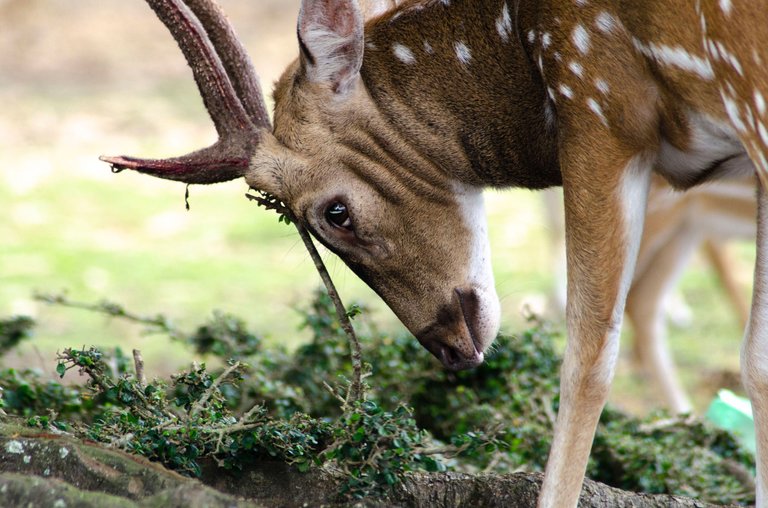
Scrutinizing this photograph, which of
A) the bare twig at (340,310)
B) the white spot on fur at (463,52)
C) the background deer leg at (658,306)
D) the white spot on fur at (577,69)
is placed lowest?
the bare twig at (340,310)

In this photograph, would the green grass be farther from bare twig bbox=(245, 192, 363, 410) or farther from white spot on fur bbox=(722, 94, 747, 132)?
white spot on fur bbox=(722, 94, 747, 132)

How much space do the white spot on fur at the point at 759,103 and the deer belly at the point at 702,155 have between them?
0.20m

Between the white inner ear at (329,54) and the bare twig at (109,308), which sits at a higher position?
the white inner ear at (329,54)

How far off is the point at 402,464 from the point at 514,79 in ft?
3.60

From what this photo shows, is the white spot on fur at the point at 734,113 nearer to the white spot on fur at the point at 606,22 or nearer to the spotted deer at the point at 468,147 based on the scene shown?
the spotted deer at the point at 468,147

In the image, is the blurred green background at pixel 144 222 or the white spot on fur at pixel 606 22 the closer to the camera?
the white spot on fur at pixel 606 22

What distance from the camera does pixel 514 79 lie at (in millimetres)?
2980

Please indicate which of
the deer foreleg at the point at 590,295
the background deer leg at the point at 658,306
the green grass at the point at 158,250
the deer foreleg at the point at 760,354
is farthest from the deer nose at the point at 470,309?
the background deer leg at the point at 658,306

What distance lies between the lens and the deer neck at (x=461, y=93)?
2986 mm

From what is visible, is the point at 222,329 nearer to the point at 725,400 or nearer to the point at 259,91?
the point at 259,91

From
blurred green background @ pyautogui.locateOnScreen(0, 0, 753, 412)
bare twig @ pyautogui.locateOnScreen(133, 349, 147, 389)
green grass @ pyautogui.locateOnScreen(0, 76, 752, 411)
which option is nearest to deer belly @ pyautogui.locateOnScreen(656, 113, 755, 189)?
blurred green background @ pyautogui.locateOnScreen(0, 0, 753, 412)

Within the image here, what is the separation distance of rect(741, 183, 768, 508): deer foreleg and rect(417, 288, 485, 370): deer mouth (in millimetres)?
727

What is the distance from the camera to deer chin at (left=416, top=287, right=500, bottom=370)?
122 inches

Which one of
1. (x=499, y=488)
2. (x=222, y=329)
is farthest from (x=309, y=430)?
(x=222, y=329)
